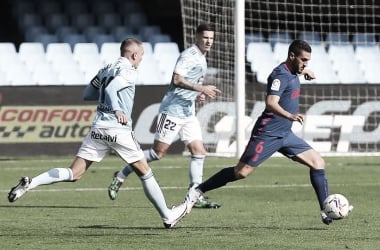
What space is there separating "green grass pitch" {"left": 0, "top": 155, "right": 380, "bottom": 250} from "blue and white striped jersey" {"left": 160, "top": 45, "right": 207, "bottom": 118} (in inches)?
45.1

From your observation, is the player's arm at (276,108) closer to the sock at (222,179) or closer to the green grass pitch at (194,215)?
the sock at (222,179)

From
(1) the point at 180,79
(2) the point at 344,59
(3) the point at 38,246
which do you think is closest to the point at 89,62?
(2) the point at 344,59

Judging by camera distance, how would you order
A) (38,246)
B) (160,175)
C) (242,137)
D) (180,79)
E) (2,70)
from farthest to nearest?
(2,70) < (242,137) < (160,175) < (180,79) < (38,246)

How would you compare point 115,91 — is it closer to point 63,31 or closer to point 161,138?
point 161,138

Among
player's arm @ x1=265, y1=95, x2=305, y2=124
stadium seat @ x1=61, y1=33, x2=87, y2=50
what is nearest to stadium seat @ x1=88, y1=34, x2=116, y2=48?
stadium seat @ x1=61, y1=33, x2=87, y2=50

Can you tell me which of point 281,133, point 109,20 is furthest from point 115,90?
point 109,20

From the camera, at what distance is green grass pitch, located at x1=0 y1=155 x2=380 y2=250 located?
10.2m

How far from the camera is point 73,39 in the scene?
25.8 metres

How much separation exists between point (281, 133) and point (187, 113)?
10.00ft

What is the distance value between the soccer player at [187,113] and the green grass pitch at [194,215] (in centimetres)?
47

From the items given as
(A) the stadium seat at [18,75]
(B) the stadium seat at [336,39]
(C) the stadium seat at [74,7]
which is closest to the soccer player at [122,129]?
(A) the stadium seat at [18,75]

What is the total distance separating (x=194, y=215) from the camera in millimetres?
12672

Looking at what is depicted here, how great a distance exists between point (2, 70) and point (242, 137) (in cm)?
553

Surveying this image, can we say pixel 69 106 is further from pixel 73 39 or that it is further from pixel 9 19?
pixel 9 19
